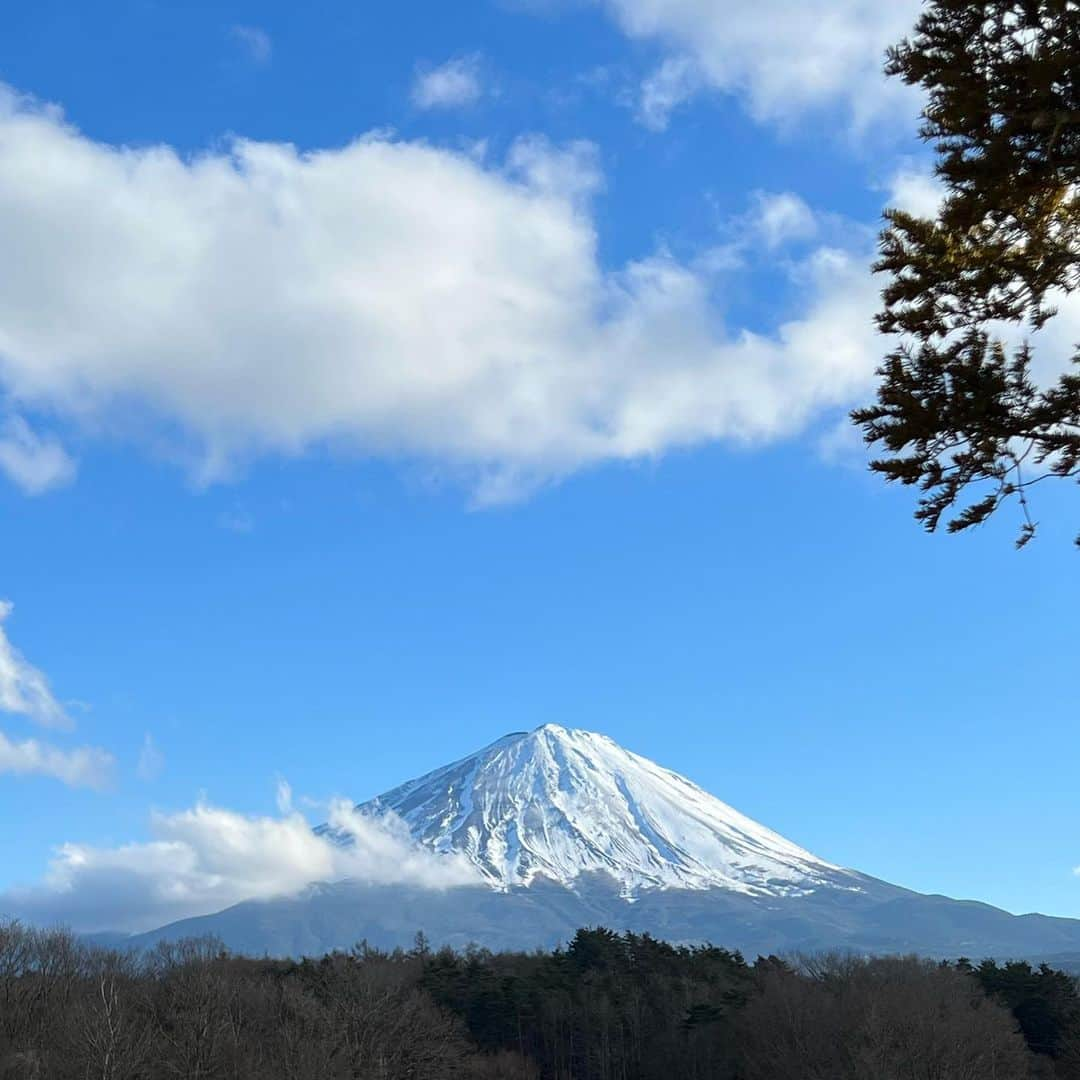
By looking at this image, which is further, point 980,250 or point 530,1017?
point 530,1017

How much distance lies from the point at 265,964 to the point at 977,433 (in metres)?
74.6

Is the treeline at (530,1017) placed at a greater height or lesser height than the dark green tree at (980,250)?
lesser

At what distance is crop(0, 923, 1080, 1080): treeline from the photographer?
42.3m

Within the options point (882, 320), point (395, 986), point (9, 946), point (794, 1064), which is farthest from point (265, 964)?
point (882, 320)

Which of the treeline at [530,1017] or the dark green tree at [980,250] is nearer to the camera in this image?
the dark green tree at [980,250]

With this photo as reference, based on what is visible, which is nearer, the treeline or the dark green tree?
the dark green tree

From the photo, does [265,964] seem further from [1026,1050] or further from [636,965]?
[1026,1050]

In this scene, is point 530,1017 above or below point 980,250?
below

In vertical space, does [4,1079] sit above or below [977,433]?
below

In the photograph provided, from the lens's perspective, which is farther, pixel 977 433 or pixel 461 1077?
pixel 461 1077

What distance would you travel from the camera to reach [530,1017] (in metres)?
71.1

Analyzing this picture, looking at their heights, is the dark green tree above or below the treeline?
above

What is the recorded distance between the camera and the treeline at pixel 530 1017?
42.3m

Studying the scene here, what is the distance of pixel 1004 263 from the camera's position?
8.26m
